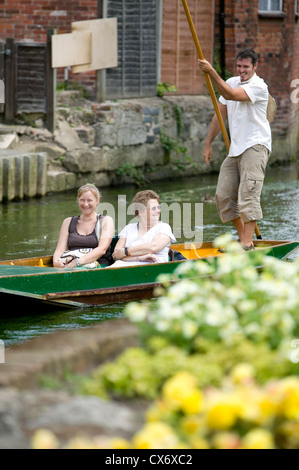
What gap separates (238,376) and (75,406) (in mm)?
490

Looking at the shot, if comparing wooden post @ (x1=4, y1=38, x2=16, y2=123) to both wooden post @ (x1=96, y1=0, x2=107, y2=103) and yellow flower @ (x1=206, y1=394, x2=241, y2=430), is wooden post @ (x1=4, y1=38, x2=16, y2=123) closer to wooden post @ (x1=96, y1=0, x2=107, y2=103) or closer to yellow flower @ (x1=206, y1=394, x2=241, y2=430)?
wooden post @ (x1=96, y1=0, x2=107, y2=103)

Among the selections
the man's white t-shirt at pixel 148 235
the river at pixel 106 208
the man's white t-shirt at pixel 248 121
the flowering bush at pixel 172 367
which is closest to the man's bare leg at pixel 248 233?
the man's white t-shirt at pixel 248 121

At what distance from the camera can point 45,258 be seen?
7.61m

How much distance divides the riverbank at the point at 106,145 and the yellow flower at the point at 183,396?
9.99 m

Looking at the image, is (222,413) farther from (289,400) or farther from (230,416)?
(289,400)

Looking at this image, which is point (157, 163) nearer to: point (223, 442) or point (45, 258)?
point (45, 258)

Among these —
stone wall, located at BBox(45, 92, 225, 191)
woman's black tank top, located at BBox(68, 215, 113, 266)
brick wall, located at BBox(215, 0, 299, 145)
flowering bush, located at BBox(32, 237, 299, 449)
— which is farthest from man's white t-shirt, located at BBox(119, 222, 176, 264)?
brick wall, located at BBox(215, 0, 299, 145)

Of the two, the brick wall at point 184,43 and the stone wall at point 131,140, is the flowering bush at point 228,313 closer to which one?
the stone wall at point 131,140

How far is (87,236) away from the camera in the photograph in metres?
7.63

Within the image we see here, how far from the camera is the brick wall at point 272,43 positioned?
17.0 m

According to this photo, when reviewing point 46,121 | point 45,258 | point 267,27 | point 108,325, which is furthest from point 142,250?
point 267,27

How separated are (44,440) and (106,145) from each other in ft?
40.6

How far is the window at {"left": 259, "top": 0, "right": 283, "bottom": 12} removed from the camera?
1770cm

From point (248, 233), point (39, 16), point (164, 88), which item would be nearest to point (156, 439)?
point (248, 233)
